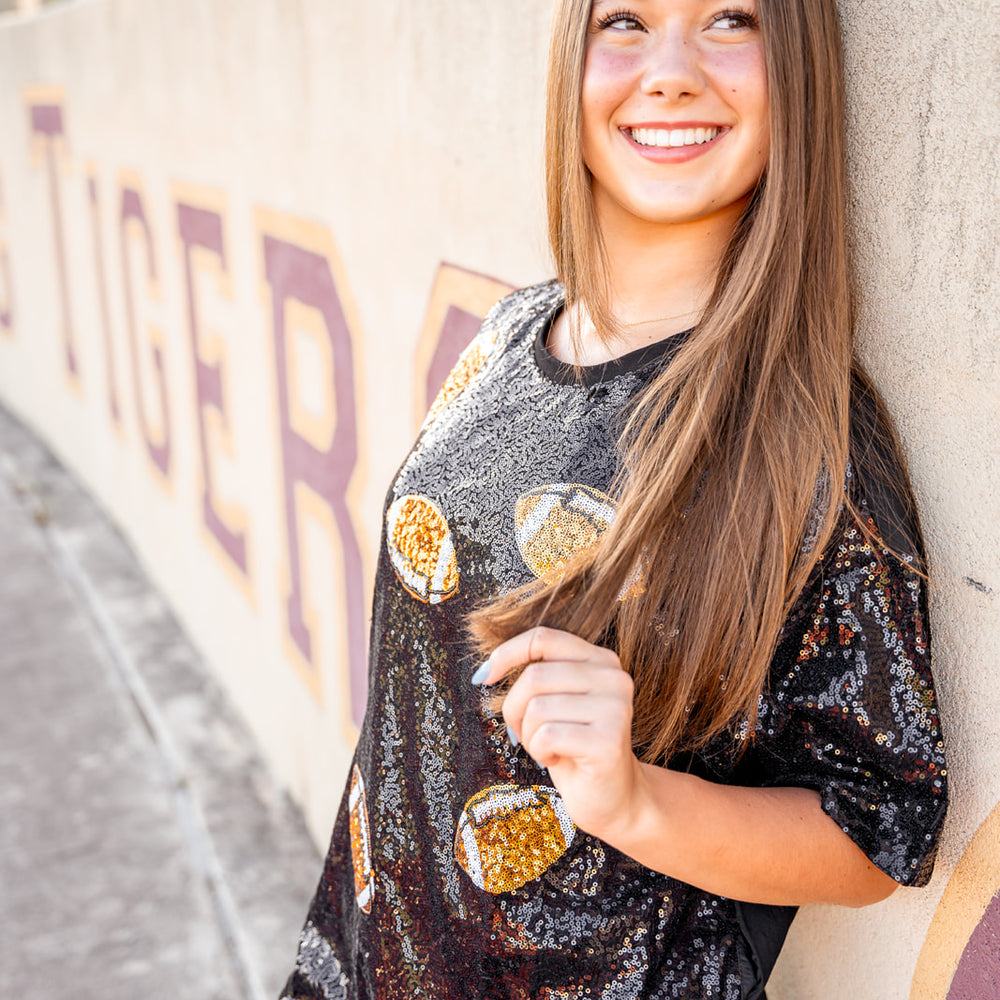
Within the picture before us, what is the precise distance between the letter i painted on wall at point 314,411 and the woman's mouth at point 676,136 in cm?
157

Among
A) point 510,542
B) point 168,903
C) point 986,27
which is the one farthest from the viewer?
point 168,903

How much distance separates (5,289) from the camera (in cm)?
735

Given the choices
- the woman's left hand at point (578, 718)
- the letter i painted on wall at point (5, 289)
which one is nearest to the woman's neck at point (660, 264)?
the woman's left hand at point (578, 718)

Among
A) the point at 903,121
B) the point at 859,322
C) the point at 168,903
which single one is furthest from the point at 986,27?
the point at 168,903

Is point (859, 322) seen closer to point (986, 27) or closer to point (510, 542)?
point (986, 27)

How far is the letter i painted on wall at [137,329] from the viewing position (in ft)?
14.2

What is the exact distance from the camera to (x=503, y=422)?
3.98ft

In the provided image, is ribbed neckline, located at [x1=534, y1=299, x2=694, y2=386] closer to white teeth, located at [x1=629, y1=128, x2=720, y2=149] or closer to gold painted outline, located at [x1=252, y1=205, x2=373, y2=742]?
white teeth, located at [x1=629, y1=128, x2=720, y2=149]

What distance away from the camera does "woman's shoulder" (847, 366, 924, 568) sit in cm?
96

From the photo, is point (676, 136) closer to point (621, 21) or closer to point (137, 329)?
point (621, 21)

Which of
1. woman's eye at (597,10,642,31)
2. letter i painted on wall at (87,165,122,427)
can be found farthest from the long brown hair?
letter i painted on wall at (87,165,122,427)

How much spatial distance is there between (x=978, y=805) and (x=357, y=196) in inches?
72.4

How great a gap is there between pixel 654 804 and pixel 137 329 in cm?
421

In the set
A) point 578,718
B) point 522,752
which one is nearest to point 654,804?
point 578,718
